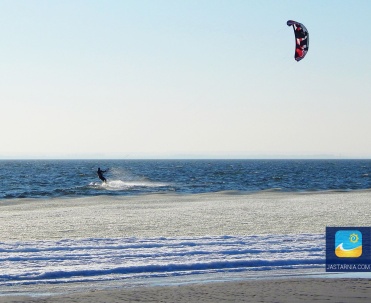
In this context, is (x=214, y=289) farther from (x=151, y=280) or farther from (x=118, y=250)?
(x=118, y=250)

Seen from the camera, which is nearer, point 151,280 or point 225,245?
point 151,280

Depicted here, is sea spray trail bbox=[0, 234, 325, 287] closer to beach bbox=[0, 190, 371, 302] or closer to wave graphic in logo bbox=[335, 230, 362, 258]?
beach bbox=[0, 190, 371, 302]

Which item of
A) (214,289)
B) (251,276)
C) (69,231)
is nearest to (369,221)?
(69,231)

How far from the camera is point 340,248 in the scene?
1259 centimetres

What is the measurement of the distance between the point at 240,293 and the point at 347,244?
3.98 metres

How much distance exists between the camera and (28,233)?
17.5 metres

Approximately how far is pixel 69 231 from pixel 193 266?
7.11 metres

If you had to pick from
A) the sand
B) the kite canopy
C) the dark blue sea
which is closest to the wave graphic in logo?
the sand

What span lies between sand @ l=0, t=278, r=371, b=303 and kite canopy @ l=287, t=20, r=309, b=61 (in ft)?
50.0

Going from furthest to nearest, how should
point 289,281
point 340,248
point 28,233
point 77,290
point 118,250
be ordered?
point 28,233 < point 118,250 < point 340,248 < point 289,281 < point 77,290

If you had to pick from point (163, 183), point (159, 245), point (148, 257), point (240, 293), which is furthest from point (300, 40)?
point (163, 183)

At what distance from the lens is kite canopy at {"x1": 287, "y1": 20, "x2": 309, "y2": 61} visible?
24375mm

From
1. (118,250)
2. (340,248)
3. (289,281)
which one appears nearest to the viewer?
(289,281)

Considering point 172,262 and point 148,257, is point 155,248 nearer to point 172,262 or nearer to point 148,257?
point 148,257
